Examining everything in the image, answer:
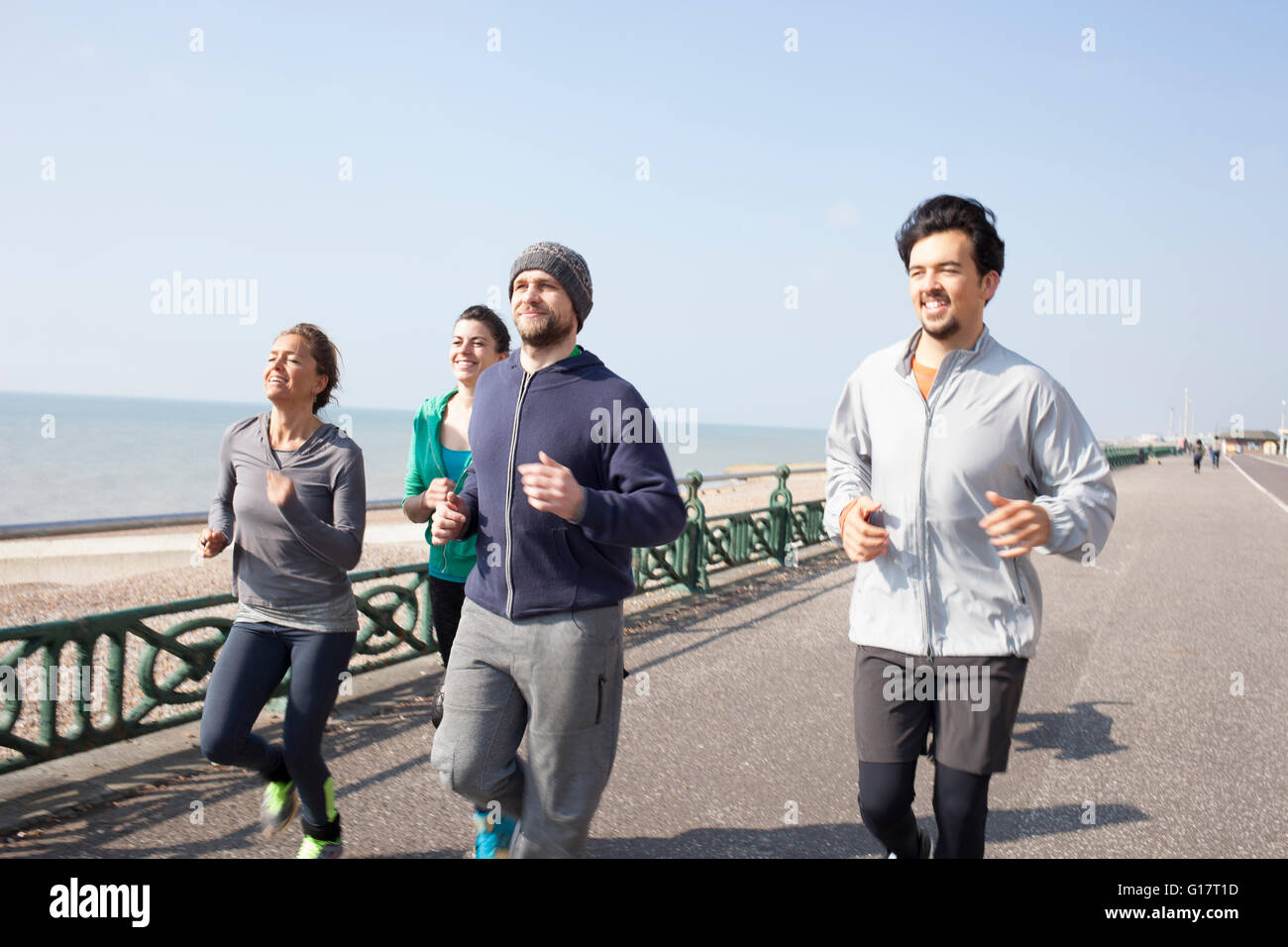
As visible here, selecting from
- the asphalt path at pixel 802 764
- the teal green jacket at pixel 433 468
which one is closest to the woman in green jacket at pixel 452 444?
the teal green jacket at pixel 433 468

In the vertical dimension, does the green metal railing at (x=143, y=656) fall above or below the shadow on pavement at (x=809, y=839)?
above

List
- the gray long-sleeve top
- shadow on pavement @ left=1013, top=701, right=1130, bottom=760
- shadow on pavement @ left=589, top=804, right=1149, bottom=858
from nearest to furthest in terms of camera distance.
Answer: the gray long-sleeve top, shadow on pavement @ left=589, top=804, right=1149, bottom=858, shadow on pavement @ left=1013, top=701, right=1130, bottom=760

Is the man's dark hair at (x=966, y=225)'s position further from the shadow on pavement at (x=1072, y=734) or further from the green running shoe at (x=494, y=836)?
the shadow on pavement at (x=1072, y=734)

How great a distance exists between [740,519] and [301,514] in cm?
882

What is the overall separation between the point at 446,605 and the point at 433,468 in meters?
0.62

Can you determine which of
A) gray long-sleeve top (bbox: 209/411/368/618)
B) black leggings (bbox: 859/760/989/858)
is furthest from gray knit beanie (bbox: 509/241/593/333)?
black leggings (bbox: 859/760/989/858)

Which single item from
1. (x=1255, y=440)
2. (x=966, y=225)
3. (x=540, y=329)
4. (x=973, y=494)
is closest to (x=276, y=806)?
(x=540, y=329)

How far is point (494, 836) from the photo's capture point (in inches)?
125

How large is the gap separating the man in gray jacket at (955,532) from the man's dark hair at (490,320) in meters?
2.10

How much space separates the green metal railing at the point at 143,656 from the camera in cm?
416

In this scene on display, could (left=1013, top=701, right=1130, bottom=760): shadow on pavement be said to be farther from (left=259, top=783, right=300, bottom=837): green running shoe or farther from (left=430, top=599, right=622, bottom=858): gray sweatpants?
(left=259, top=783, right=300, bottom=837): green running shoe

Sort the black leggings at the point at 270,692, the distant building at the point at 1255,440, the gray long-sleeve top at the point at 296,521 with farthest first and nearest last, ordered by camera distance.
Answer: the distant building at the point at 1255,440, the gray long-sleeve top at the point at 296,521, the black leggings at the point at 270,692

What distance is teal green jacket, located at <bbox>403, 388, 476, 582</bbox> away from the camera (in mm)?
3828

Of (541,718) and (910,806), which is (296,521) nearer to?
(541,718)
